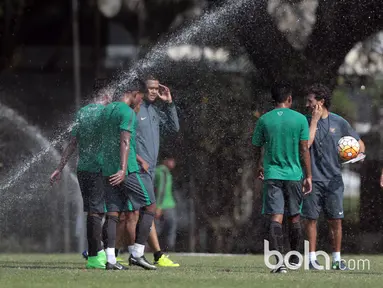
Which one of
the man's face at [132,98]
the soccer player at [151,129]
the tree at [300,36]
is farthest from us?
the tree at [300,36]

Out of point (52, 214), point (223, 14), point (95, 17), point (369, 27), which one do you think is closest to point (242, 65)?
point (223, 14)

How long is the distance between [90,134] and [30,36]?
18770 millimetres

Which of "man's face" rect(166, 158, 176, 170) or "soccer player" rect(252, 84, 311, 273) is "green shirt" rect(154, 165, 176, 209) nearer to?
"man's face" rect(166, 158, 176, 170)

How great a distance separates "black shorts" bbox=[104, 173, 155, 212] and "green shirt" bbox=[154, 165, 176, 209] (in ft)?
22.1

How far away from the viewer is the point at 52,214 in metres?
20.3

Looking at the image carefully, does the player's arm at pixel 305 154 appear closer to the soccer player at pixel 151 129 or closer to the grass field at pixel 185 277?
the grass field at pixel 185 277

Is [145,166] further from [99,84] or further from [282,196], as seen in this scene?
[282,196]

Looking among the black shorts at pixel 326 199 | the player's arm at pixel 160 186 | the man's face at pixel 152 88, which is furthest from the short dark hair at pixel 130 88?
the player's arm at pixel 160 186

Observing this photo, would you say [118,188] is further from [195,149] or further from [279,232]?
[195,149]

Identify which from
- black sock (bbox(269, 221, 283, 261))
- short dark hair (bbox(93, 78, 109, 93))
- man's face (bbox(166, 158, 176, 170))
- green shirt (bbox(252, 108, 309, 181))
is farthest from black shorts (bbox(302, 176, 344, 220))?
man's face (bbox(166, 158, 176, 170))

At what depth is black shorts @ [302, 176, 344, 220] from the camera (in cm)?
1328

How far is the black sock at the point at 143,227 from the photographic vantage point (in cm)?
1259

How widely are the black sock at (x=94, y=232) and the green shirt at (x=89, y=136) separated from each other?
0.48m

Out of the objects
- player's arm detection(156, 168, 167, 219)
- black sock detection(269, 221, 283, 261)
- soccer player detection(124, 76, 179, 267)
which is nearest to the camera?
black sock detection(269, 221, 283, 261)
